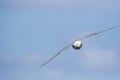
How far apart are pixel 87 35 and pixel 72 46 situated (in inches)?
196

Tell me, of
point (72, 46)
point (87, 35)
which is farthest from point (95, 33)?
point (72, 46)

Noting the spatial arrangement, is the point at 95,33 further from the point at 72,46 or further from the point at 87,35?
the point at 72,46

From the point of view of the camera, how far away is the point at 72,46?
62281 mm

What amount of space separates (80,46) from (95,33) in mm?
4513

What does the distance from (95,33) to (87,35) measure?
187 centimetres

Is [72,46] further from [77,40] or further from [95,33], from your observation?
[95,33]

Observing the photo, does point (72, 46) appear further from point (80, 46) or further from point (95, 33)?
point (95, 33)

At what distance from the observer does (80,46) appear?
61.7 metres

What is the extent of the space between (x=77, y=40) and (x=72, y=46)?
2.01m

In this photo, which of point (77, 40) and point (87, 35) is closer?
point (87, 35)

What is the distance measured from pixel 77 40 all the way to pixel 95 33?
5289mm

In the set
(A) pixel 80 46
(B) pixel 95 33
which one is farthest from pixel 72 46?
(B) pixel 95 33

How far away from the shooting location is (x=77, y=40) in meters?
63.3

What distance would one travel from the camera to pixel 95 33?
196ft
